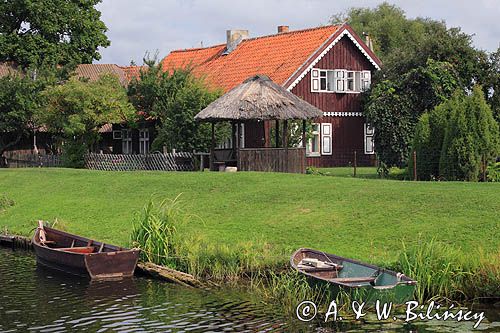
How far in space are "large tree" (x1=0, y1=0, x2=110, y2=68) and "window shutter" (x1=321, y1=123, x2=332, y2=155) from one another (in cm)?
2074

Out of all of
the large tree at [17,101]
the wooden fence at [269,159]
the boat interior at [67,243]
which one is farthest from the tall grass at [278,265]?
the large tree at [17,101]

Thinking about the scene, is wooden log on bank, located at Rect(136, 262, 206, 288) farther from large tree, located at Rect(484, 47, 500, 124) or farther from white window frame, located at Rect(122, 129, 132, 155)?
white window frame, located at Rect(122, 129, 132, 155)

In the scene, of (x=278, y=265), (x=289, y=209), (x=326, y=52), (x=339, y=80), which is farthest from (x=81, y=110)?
(x=278, y=265)

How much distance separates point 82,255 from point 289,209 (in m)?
7.48

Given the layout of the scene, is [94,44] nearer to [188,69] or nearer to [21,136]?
[21,136]

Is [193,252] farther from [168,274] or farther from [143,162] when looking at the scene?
[143,162]

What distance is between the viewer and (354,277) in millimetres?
19594

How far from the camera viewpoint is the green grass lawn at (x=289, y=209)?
2423 cm

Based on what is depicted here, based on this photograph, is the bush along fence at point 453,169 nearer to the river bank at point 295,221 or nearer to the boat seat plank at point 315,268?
the river bank at point 295,221

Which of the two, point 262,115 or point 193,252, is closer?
point 193,252

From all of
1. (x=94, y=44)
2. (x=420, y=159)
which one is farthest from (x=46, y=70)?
(x=420, y=159)

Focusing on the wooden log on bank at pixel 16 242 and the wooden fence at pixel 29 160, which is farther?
the wooden fence at pixel 29 160

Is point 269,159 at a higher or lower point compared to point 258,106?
lower

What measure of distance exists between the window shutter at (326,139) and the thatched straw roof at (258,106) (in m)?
12.7
